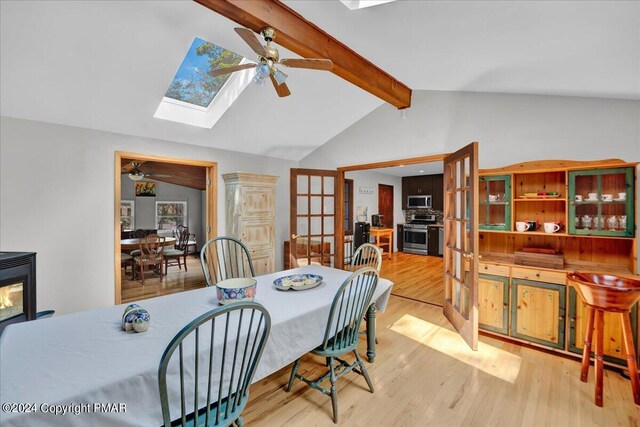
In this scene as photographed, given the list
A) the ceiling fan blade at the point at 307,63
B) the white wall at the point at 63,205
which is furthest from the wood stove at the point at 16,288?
the ceiling fan blade at the point at 307,63

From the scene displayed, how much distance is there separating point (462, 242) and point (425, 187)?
524 centimetres

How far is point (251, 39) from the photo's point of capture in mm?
1726

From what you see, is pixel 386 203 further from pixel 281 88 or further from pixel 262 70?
pixel 262 70

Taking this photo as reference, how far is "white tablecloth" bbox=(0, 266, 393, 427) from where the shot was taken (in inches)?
38.2

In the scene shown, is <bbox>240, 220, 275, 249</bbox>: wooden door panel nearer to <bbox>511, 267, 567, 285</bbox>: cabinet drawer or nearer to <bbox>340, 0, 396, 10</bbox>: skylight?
<bbox>340, 0, 396, 10</bbox>: skylight

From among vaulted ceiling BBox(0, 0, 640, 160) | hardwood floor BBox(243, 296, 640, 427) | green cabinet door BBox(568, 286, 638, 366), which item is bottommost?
hardwood floor BBox(243, 296, 640, 427)

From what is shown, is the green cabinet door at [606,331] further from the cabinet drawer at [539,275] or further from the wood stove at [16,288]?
the wood stove at [16,288]

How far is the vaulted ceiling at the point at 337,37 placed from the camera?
1747 mm

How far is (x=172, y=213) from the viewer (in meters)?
7.95

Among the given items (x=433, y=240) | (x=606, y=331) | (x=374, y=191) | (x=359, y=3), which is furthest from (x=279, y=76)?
(x=433, y=240)

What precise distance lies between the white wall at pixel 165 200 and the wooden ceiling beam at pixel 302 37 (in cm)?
578

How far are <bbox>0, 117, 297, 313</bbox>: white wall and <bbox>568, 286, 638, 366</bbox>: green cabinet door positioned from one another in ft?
15.1

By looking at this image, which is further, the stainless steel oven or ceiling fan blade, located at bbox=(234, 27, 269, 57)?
the stainless steel oven

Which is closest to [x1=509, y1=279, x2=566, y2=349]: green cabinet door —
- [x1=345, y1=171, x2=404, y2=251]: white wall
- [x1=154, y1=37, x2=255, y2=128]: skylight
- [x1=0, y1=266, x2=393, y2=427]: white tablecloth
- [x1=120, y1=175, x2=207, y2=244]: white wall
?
[x1=0, y1=266, x2=393, y2=427]: white tablecloth
